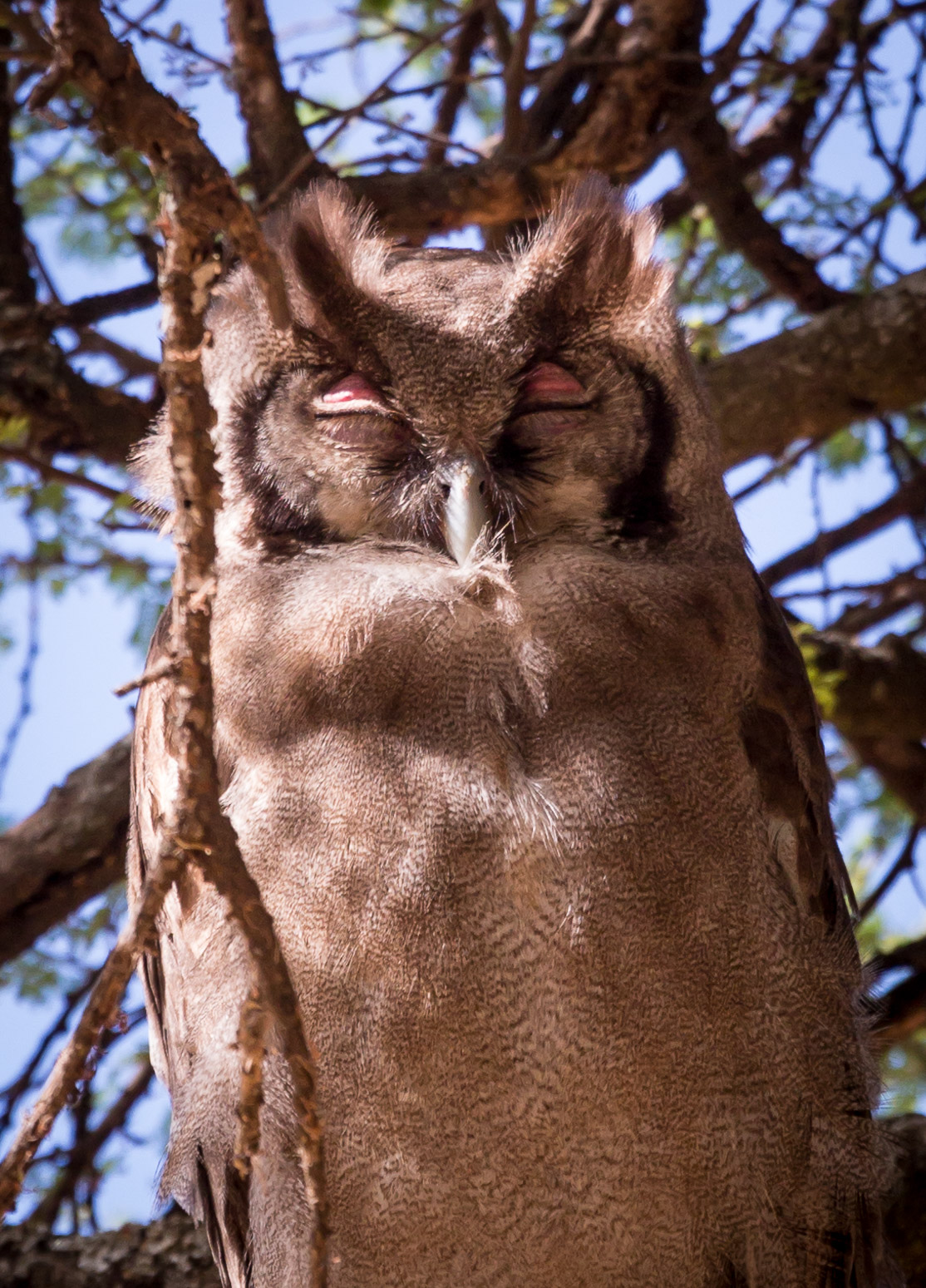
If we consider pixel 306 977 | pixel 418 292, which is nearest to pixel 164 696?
pixel 306 977

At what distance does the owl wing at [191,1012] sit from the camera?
1957mm

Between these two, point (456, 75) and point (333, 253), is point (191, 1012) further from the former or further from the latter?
point (456, 75)

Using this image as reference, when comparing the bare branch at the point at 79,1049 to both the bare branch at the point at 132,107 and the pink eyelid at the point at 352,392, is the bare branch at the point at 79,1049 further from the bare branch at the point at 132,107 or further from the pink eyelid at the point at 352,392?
the pink eyelid at the point at 352,392

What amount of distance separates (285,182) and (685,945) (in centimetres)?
171

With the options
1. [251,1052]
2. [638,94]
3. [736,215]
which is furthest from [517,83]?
[251,1052]

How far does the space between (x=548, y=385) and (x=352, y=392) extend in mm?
302

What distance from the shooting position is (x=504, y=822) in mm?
1822

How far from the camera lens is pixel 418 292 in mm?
2088

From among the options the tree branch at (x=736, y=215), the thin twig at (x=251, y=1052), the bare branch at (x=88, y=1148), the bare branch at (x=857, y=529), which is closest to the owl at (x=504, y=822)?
the thin twig at (x=251, y=1052)

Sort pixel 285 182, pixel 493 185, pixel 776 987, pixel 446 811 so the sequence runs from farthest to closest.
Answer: pixel 493 185 < pixel 285 182 < pixel 776 987 < pixel 446 811

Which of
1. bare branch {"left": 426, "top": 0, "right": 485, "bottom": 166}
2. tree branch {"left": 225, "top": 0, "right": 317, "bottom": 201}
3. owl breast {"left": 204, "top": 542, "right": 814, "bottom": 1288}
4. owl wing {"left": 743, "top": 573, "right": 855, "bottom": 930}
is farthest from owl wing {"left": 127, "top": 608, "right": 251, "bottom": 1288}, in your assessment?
bare branch {"left": 426, "top": 0, "right": 485, "bottom": 166}

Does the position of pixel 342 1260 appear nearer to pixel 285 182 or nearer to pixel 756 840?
pixel 756 840

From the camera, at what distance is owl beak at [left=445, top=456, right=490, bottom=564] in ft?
6.30

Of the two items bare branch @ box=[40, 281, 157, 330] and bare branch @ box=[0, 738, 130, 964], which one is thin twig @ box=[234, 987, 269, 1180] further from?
bare branch @ box=[40, 281, 157, 330]
